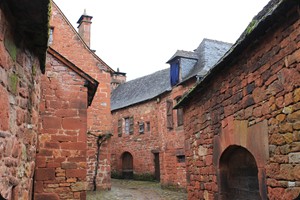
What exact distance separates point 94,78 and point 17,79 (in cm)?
1228

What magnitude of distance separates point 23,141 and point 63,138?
3.56 metres

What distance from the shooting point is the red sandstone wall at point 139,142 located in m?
21.5

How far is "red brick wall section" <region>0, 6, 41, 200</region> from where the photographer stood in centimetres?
313

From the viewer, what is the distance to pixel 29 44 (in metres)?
4.17

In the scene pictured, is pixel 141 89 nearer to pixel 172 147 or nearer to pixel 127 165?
pixel 127 165

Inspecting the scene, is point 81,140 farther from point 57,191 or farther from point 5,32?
point 5,32

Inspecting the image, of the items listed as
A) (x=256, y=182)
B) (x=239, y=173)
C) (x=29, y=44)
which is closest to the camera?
(x=29, y=44)

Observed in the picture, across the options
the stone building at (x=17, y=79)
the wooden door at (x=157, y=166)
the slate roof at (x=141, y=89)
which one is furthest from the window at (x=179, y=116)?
the stone building at (x=17, y=79)

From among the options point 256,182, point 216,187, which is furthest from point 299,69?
point 216,187

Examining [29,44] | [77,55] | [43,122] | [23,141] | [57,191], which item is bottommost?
[57,191]

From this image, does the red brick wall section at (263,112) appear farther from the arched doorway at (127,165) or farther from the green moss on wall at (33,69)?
the arched doorway at (127,165)

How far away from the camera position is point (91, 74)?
1616cm

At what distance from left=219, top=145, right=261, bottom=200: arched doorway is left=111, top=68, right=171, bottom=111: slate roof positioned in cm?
1377

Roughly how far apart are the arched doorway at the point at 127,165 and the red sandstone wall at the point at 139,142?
31 centimetres
